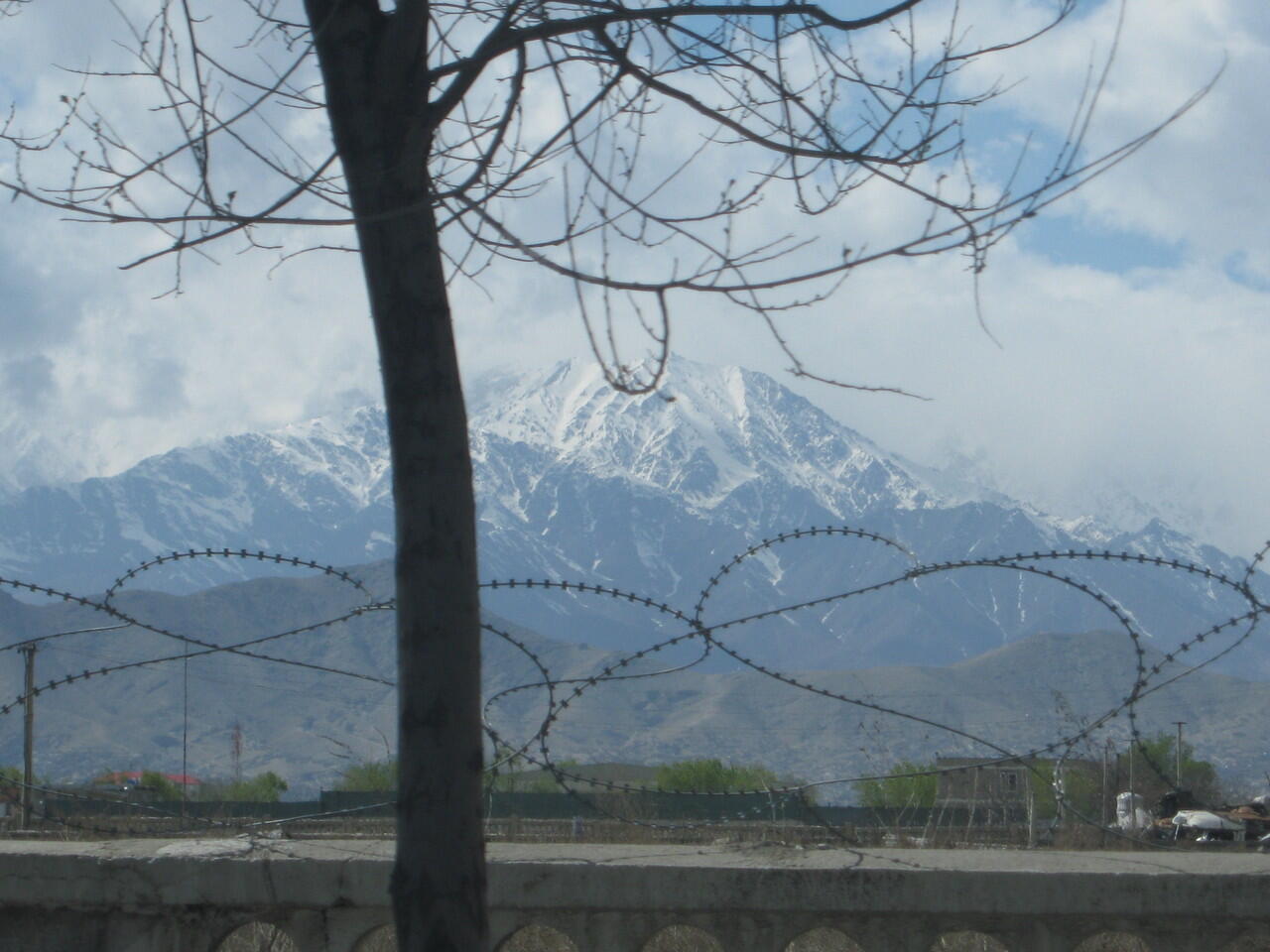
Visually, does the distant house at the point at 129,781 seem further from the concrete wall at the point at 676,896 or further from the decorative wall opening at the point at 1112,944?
the decorative wall opening at the point at 1112,944

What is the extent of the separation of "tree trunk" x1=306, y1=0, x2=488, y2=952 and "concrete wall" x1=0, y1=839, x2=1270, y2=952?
1.24 metres

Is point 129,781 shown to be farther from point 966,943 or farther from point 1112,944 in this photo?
point 1112,944

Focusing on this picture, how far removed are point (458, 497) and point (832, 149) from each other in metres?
1.59

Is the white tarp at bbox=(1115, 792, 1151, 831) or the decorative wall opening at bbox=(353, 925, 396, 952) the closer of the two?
the decorative wall opening at bbox=(353, 925, 396, 952)

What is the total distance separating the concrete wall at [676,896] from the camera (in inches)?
170

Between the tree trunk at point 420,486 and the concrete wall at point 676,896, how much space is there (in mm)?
1244

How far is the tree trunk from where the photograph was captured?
128 inches

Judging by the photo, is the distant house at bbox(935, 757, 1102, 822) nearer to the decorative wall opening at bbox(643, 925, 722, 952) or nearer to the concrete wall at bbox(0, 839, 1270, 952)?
the concrete wall at bbox(0, 839, 1270, 952)

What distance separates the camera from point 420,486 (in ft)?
11.1

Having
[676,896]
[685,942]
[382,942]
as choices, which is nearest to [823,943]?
→ [685,942]

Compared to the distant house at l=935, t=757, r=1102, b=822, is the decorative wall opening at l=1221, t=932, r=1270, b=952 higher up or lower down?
lower down

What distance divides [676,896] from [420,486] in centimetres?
167

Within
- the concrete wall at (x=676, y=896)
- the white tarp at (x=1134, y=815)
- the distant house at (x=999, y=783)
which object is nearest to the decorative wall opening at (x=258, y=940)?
the concrete wall at (x=676, y=896)

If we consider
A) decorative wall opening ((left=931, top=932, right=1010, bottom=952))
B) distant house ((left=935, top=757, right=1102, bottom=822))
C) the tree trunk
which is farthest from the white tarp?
the tree trunk
